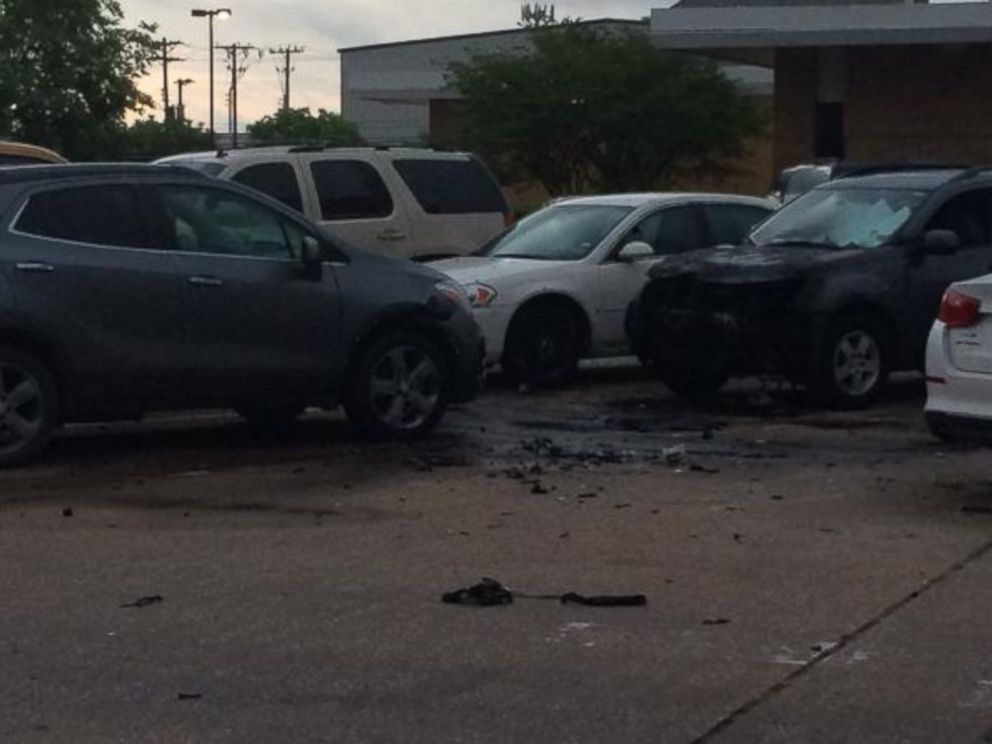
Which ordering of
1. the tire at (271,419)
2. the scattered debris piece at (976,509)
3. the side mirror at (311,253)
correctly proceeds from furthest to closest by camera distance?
the tire at (271,419)
the side mirror at (311,253)
the scattered debris piece at (976,509)

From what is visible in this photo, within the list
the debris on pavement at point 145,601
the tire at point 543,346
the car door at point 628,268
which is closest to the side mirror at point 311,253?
the tire at point 543,346

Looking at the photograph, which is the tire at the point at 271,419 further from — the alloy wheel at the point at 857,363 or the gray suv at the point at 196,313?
the alloy wheel at the point at 857,363

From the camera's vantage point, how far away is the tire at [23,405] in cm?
1250

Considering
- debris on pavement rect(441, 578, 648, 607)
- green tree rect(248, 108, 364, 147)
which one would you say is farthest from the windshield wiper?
green tree rect(248, 108, 364, 147)

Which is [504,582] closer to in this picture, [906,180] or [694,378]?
[694,378]

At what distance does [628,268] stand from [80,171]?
5.84 meters

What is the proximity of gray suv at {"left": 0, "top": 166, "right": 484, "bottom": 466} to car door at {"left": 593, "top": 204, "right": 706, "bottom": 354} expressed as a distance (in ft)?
11.0

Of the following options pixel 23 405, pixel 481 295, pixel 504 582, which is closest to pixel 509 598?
pixel 504 582

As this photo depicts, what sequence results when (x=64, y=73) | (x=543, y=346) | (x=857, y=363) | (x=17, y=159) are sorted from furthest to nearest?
1. (x=64, y=73)
2. (x=17, y=159)
3. (x=543, y=346)
4. (x=857, y=363)

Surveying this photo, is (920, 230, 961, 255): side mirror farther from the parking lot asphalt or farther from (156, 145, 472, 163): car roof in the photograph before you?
(156, 145, 472, 163): car roof

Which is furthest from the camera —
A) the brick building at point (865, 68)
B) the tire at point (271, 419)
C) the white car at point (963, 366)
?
the brick building at point (865, 68)

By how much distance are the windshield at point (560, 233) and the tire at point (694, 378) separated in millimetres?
1698

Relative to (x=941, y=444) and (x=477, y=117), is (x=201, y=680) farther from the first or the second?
(x=477, y=117)

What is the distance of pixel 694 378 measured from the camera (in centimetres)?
1627
